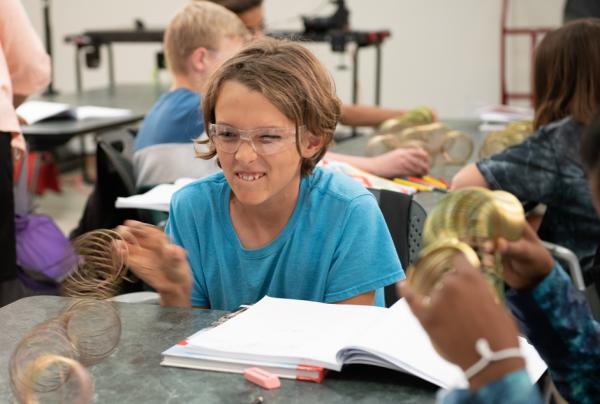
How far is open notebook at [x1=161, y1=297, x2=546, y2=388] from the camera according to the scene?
1.33 m

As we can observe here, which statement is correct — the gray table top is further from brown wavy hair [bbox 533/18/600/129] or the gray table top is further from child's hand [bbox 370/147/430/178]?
brown wavy hair [bbox 533/18/600/129]

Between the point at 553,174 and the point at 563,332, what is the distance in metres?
1.39

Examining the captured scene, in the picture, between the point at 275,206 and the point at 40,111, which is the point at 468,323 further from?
the point at 40,111

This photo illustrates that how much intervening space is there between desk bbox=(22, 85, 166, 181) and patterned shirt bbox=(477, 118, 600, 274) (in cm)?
203

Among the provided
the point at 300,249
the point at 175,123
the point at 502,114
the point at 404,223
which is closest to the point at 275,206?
the point at 300,249

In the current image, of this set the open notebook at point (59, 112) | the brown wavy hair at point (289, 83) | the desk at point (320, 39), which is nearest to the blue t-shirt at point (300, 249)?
the brown wavy hair at point (289, 83)

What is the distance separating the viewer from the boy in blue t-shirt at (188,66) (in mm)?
3225

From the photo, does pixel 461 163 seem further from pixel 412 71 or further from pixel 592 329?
pixel 412 71

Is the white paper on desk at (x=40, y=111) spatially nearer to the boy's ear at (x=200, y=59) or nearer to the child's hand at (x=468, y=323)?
the boy's ear at (x=200, y=59)

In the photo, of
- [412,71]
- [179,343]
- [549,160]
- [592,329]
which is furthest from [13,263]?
[412,71]

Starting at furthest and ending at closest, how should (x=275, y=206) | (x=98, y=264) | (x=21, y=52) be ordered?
(x=21, y=52) < (x=275, y=206) < (x=98, y=264)

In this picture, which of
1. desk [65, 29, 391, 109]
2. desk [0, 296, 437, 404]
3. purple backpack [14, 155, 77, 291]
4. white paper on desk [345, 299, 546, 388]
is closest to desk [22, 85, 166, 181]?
desk [65, 29, 391, 109]

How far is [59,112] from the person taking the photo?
411 centimetres

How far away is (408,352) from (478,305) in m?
0.41
